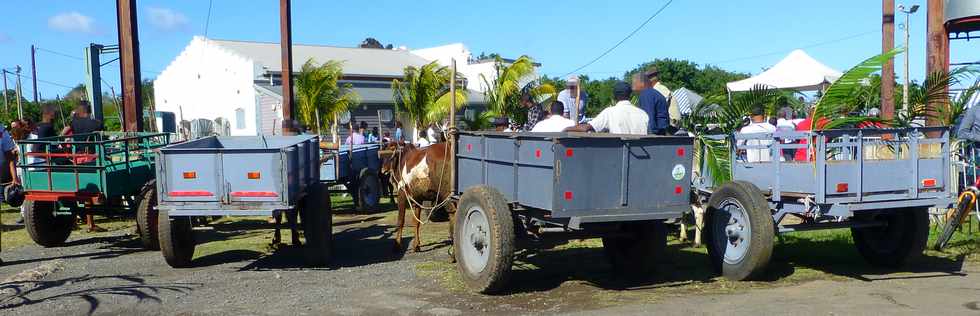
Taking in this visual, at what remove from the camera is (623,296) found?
7488mm

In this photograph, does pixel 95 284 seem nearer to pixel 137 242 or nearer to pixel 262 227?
pixel 137 242

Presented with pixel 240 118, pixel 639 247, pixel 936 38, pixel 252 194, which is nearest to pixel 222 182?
pixel 252 194

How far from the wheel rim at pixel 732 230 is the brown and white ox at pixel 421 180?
10.2ft

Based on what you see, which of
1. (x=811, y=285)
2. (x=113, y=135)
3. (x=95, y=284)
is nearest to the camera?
(x=811, y=285)

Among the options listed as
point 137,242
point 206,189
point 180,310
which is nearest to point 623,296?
Answer: point 180,310

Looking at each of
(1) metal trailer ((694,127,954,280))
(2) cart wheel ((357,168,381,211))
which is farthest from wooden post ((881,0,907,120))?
(2) cart wheel ((357,168,381,211))

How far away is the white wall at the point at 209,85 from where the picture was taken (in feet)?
116

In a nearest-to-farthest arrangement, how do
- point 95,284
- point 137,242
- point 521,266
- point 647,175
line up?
point 647,175, point 95,284, point 521,266, point 137,242

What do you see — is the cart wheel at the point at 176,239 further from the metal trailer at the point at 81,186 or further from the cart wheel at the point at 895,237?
the cart wheel at the point at 895,237

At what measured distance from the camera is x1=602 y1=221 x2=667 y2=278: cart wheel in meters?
8.22

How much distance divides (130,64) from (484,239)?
9.65 meters

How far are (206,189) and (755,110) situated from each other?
253 inches

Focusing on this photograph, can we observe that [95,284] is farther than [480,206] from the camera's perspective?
Yes

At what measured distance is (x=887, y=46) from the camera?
46.4 ft
